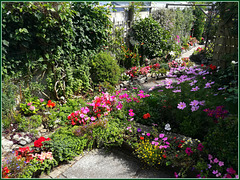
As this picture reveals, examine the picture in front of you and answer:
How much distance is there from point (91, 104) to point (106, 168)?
1327 mm

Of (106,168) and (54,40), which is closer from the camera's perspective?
(106,168)

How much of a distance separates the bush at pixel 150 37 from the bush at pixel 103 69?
2.06 metres

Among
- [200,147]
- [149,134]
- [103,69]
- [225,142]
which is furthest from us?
[103,69]

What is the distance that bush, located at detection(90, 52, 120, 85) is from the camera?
210 inches

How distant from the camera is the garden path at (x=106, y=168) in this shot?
287 centimetres

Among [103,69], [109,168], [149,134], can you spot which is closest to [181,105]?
[149,134]

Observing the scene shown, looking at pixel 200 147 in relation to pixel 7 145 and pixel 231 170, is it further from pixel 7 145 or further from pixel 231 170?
pixel 7 145

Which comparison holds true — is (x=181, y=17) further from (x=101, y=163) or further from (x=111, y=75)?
(x=101, y=163)

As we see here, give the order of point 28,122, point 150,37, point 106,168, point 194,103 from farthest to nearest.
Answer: point 150,37, point 28,122, point 194,103, point 106,168

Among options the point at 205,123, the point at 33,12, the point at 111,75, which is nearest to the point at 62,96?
the point at 111,75

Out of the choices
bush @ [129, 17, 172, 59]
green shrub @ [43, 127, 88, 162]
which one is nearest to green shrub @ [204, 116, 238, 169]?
green shrub @ [43, 127, 88, 162]

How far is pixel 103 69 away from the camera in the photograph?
538cm

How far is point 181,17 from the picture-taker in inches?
386

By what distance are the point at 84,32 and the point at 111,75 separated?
1.32 meters
